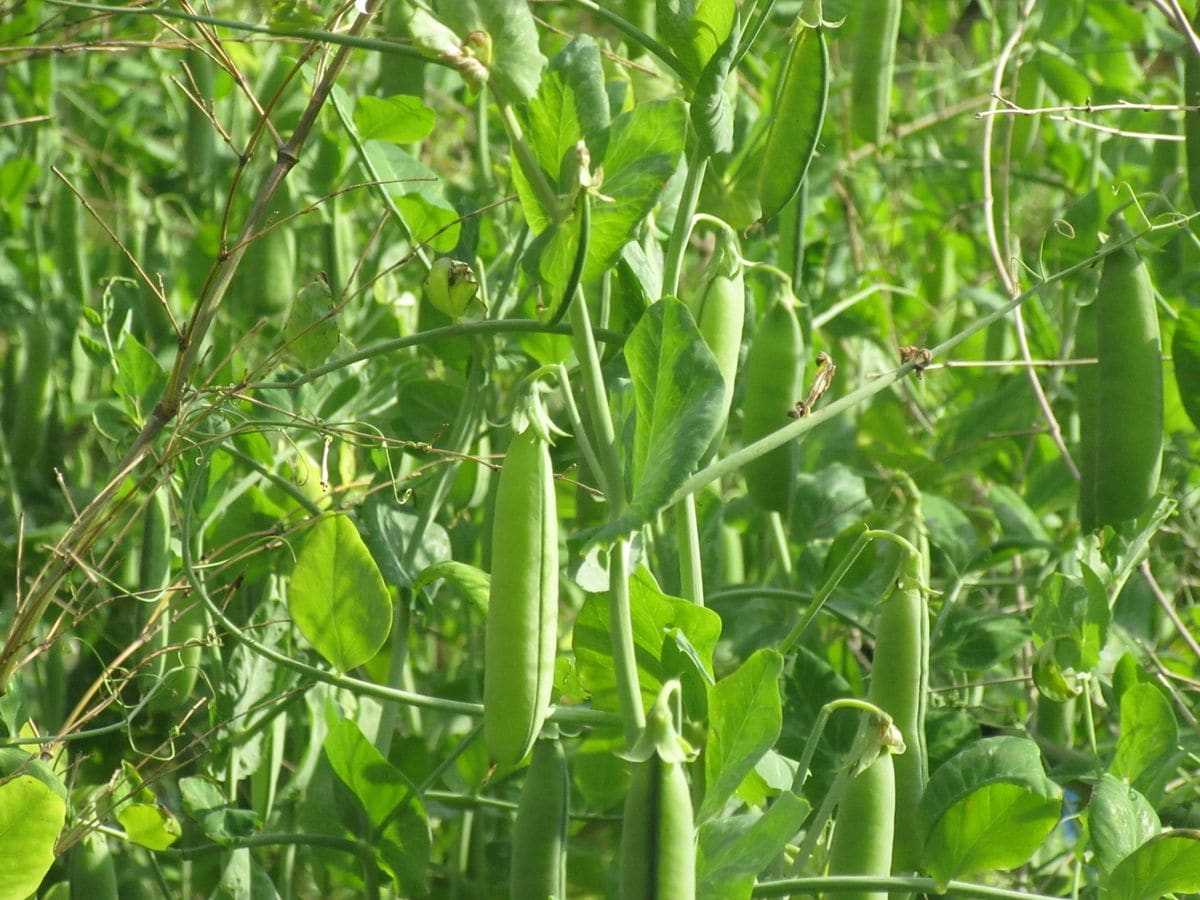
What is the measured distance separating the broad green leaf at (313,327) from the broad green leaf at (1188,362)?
492 mm

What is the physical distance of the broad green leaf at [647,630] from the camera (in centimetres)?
67

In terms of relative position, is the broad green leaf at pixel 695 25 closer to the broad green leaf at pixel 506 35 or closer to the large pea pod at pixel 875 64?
the broad green leaf at pixel 506 35

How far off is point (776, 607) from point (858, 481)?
0.49 feet

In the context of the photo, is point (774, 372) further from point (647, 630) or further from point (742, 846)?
point (742, 846)

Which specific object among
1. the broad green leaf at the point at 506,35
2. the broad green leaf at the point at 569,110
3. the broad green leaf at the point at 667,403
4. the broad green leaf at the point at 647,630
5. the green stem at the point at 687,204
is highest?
the broad green leaf at the point at 506,35

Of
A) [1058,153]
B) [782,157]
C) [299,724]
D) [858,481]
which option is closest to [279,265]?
[299,724]

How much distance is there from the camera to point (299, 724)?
100cm

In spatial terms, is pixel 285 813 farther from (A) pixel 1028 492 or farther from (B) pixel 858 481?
(A) pixel 1028 492

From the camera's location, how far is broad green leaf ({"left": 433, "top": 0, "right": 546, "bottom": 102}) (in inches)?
23.2

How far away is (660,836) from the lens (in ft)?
1.78

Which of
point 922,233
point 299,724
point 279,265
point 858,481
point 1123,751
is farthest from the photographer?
point 922,233

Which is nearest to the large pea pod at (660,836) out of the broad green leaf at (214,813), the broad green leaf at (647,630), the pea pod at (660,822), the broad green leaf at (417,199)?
the pea pod at (660,822)

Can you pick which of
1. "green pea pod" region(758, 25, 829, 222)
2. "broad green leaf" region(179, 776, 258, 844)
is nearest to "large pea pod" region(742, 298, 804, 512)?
"green pea pod" region(758, 25, 829, 222)

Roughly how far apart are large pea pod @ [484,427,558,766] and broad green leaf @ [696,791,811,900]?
10 centimetres
